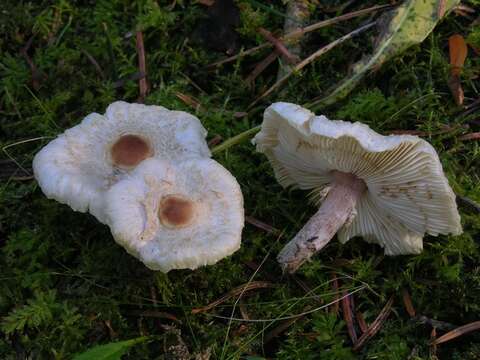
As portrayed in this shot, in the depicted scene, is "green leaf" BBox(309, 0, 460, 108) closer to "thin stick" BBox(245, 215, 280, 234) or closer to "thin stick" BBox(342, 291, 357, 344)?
"thin stick" BBox(245, 215, 280, 234)

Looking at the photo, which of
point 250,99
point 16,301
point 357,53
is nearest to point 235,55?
point 250,99

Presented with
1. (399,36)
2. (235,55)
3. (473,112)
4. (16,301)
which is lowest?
(16,301)

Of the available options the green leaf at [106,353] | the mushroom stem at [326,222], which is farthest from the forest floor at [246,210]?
the green leaf at [106,353]

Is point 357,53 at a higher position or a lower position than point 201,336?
higher

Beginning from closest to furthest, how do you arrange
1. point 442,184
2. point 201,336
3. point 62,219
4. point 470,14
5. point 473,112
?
point 442,184
point 201,336
point 62,219
point 473,112
point 470,14

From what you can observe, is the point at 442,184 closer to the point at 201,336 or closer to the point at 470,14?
the point at 201,336

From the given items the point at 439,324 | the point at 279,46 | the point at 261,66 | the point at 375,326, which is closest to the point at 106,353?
the point at 375,326

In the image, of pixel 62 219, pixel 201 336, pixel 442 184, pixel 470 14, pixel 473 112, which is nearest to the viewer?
pixel 442 184

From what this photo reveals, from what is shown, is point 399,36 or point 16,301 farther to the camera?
point 399,36
